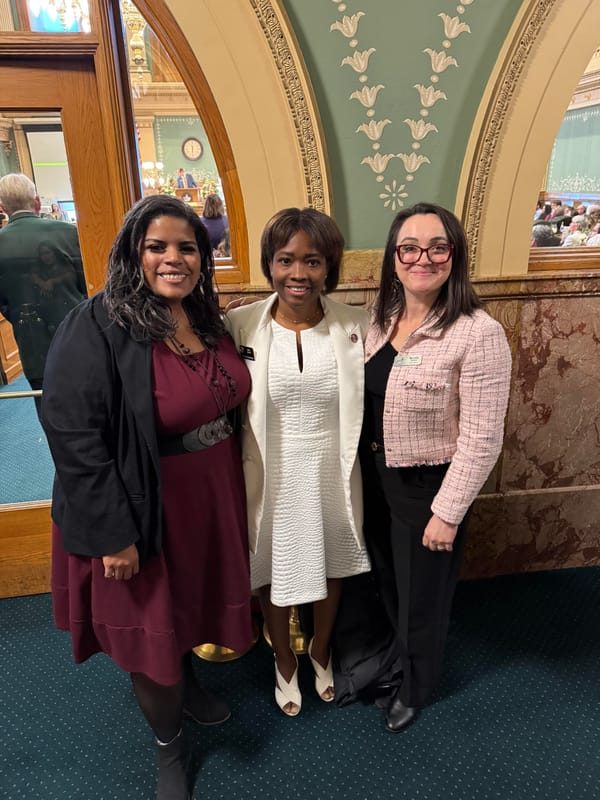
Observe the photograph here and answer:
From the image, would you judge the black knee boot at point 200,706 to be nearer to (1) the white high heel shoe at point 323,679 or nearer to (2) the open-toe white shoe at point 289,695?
(2) the open-toe white shoe at point 289,695

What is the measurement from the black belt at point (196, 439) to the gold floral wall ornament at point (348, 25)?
1247 millimetres

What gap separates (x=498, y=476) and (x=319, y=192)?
138 centimetres

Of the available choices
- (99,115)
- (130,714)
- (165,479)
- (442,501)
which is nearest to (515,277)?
(442,501)

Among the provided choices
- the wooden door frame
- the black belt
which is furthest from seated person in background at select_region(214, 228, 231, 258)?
the black belt

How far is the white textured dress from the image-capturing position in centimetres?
136

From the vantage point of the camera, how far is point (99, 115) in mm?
1681

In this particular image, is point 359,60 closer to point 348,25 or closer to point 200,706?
point 348,25

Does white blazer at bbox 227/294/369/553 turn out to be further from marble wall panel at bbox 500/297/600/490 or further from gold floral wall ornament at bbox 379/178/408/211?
marble wall panel at bbox 500/297/600/490

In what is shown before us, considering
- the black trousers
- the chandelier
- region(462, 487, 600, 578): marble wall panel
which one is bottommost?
region(462, 487, 600, 578): marble wall panel

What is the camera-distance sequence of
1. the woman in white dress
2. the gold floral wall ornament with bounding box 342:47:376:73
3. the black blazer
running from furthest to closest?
the gold floral wall ornament with bounding box 342:47:376:73 < the woman in white dress < the black blazer

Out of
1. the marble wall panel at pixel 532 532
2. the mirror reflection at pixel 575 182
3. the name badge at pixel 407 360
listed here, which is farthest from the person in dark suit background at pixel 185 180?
the marble wall panel at pixel 532 532

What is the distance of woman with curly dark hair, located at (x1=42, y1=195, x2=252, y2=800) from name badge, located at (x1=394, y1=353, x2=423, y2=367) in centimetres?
41

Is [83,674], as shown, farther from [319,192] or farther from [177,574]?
[319,192]

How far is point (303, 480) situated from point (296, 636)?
2.71ft
